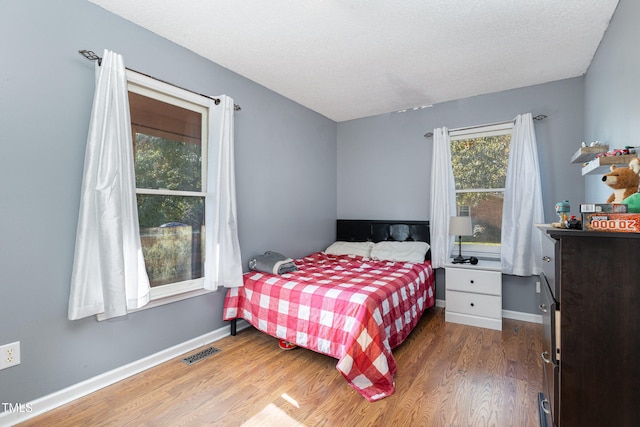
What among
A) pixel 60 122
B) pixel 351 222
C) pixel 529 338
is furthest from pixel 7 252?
pixel 529 338

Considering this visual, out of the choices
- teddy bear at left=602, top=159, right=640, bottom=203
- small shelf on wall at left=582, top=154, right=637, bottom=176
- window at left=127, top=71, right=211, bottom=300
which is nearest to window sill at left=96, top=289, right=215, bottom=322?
window at left=127, top=71, right=211, bottom=300

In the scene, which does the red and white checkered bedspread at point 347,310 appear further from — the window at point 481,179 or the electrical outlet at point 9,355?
the electrical outlet at point 9,355

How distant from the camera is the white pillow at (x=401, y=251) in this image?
3.53 m

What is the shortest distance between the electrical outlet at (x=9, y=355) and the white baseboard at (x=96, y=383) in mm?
252

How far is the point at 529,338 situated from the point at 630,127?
6.48 feet

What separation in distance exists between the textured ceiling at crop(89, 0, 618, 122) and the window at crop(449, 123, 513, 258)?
54 centimetres

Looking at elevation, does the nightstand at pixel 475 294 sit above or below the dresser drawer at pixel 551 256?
below

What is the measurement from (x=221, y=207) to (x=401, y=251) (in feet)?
6.98

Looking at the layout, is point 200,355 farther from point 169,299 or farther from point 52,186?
point 52,186

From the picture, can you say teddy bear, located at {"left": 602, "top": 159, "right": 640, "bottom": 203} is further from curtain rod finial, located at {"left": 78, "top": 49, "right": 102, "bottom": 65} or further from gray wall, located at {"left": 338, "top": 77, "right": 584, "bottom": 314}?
curtain rod finial, located at {"left": 78, "top": 49, "right": 102, "bottom": 65}

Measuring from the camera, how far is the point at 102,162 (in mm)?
1953

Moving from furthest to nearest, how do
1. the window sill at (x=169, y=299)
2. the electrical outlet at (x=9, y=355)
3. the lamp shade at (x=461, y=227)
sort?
the lamp shade at (x=461, y=227) < the window sill at (x=169, y=299) < the electrical outlet at (x=9, y=355)

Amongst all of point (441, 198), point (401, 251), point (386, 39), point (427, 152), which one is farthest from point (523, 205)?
point (386, 39)

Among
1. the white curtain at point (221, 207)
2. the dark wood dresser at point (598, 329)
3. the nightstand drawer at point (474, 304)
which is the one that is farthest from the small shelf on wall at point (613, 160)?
the white curtain at point (221, 207)
